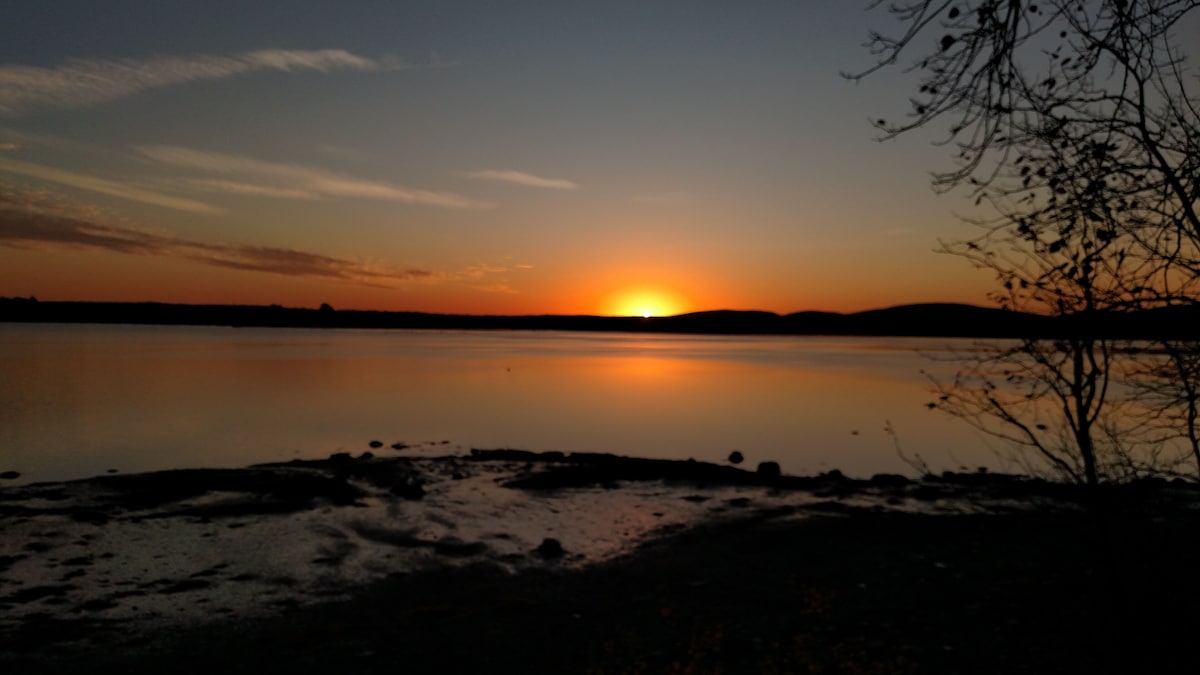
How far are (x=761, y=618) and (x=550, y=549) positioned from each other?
458 cm

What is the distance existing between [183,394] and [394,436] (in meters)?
20.7

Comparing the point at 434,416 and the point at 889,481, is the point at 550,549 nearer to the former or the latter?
the point at 889,481

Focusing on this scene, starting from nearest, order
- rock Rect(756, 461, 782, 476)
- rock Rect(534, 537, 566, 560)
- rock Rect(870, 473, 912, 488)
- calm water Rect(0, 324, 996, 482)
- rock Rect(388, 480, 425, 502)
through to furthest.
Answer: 1. rock Rect(534, 537, 566, 560)
2. rock Rect(388, 480, 425, 502)
3. rock Rect(870, 473, 912, 488)
4. rock Rect(756, 461, 782, 476)
5. calm water Rect(0, 324, 996, 482)

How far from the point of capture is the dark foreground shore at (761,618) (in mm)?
7926

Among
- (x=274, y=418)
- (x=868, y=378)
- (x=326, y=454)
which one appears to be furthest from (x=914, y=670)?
(x=868, y=378)

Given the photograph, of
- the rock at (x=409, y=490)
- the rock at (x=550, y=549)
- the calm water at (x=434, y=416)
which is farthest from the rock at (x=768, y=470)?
the rock at (x=550, y=549)

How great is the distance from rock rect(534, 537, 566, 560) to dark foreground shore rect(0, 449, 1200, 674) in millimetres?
790

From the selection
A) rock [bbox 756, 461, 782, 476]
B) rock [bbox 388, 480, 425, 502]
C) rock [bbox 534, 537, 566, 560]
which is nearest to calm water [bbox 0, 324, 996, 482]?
rock [bbox 756, 461, 782, 476]

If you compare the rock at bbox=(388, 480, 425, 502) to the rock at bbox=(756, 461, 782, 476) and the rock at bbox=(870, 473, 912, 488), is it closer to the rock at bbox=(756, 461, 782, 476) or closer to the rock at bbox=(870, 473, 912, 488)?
the rock at bbox=(756, 461, 782, 476)

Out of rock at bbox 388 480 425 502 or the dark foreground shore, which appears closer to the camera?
the dark foreground shore

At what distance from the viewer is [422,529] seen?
1486 cm

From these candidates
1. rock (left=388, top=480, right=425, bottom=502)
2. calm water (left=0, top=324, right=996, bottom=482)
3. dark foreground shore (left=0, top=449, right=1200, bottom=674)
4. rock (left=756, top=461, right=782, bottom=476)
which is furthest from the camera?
calm water (left=0, top=324, right=996, bottom=482)

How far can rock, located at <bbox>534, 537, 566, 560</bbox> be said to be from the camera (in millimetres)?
13141

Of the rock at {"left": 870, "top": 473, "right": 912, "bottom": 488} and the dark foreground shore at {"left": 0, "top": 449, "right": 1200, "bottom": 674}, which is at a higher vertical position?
the dark foreground shore at {"left": 0, "top": 449, "right": 1200, "bottom": 674}
